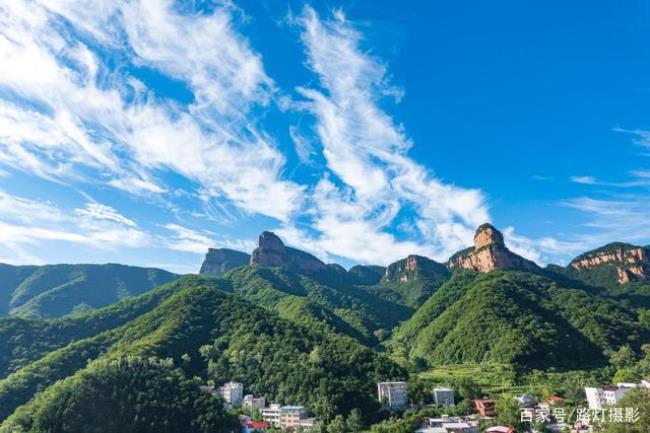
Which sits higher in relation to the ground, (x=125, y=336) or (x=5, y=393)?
(x=125, y=336)

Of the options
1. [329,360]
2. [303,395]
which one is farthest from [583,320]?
[303,395]

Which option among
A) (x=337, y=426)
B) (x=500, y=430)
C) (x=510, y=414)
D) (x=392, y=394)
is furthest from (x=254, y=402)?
(x=510, y=414)

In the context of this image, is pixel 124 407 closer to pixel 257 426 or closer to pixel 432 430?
pixel 257 426

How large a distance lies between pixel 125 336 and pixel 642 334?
5917 inches

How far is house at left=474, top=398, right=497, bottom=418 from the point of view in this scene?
81.4 m

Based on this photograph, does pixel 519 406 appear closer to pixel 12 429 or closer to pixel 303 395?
pixel 303 395

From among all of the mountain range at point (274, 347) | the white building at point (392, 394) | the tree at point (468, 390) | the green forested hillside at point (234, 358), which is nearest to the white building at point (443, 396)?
the tree at point (468, 390)

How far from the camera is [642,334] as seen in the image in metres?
139

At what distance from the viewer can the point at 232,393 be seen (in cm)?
9338

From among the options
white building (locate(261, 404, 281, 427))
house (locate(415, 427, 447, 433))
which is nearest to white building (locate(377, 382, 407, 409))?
house (locate(415, 427, 447, 433))

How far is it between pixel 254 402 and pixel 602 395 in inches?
2578

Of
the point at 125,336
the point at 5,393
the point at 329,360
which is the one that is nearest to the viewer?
the point at 5,393

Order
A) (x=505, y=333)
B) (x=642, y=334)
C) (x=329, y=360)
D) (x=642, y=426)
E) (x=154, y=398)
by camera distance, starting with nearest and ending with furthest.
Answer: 1. (x=642, y=426)
2. (x=154, y=398)
3. (x=329, y=360)
4. (x=505, y=333)
5. (x=642, y=334)

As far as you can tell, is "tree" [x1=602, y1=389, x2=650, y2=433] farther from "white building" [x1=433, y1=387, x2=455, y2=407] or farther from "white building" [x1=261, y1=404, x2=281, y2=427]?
"white building" [x1=261, y1=404, x2=281, y2=427]
